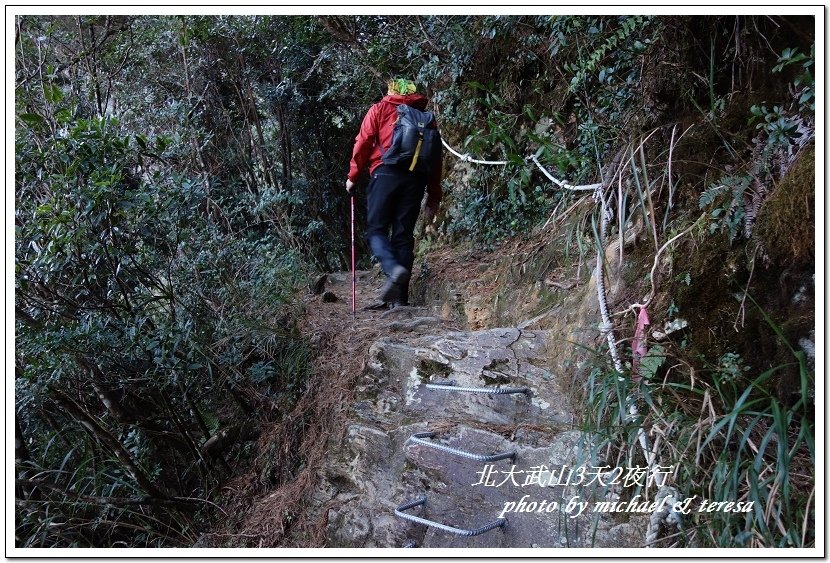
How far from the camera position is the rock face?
3029 mm

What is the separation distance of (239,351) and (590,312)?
2.96 meters

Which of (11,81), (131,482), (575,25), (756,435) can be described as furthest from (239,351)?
(756,435)

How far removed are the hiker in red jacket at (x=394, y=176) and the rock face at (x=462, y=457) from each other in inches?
43.4

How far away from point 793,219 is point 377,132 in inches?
132

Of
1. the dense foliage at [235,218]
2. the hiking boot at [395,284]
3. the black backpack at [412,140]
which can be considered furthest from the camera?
the hiking boot at [395,284]

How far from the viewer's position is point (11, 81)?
334 cm

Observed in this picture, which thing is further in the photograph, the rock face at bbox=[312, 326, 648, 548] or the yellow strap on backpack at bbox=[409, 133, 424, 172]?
the yellow strap on backpack at bbox=[409, 133, 424, 172]

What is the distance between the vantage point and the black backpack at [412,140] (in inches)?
209

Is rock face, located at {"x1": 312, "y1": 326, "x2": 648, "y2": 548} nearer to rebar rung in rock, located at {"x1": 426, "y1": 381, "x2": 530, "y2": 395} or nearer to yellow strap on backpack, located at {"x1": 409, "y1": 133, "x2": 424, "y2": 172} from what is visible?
rebar rung in rock, located at {"x1": 426, "y1": 381, "x2": 530, "y2": 395}

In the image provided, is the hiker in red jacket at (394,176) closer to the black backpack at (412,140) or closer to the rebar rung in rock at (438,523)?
the black backpack at (412,140)

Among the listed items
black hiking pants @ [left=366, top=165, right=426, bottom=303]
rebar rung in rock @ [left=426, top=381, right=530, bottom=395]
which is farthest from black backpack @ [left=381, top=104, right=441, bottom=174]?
rebar rung in rock @ [left=426, top=381, right=530, bottom=395]

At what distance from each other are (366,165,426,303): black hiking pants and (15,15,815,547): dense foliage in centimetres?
84

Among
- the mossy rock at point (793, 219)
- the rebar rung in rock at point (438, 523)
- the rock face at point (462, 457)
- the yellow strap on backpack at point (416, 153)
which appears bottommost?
the rebar rung in rock at point (438, 523)

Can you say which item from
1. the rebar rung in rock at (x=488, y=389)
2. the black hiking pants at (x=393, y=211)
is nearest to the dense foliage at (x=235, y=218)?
the black hiking pants at (x=393, y=211)
